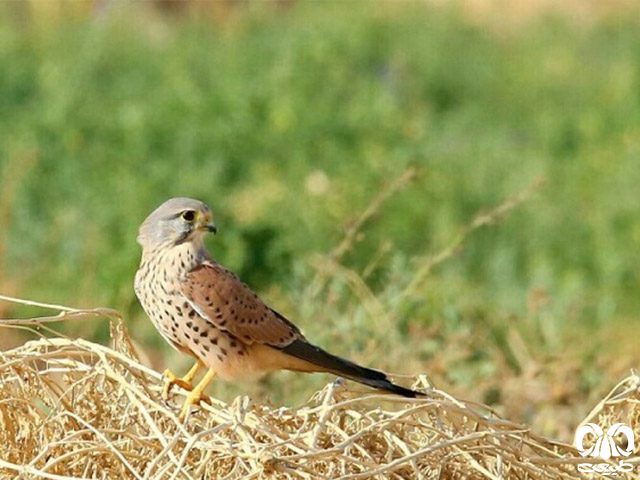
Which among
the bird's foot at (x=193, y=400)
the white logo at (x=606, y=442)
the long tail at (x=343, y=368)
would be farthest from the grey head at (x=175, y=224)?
the white logo at (x=606, y=442)

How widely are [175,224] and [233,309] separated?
0.27m

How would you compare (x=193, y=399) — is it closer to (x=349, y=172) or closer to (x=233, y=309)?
(x=233, y=309)

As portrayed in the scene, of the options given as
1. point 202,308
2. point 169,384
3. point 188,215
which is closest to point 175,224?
point 188,215

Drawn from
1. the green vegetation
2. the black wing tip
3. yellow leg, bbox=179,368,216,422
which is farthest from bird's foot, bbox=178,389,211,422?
the green vegetation

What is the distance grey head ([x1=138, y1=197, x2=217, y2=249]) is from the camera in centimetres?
418

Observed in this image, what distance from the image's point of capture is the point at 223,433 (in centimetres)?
311

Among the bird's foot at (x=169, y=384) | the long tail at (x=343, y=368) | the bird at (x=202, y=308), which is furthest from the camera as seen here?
the bird at (x=202, y=308)

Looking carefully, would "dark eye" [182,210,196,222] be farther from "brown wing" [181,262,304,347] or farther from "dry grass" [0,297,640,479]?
"dry grass" [0,297,640,479]

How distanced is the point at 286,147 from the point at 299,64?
1762 mm

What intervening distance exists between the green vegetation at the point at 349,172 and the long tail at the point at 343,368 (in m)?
1.20

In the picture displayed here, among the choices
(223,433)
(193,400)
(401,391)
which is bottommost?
(223,433)

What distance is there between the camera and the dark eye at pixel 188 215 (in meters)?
4.21

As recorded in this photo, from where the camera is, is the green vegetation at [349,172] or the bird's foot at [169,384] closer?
the bird's foot at [169,384]

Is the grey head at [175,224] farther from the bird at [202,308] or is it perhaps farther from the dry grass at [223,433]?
the dry grass at [223,433]
